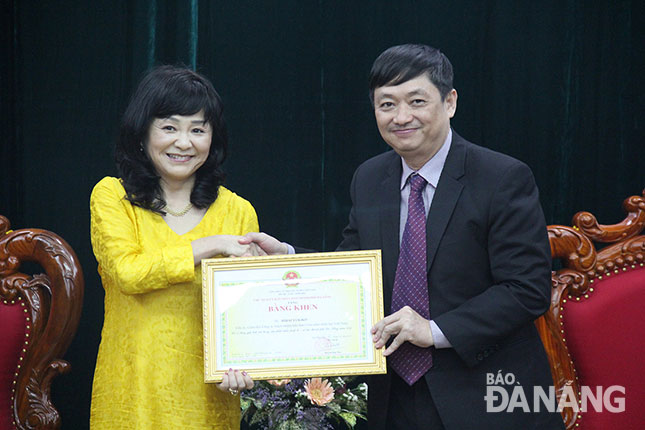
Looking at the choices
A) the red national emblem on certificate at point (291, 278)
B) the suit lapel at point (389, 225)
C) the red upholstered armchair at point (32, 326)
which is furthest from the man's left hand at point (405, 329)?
the red upholstered armchair at point (32, 326)

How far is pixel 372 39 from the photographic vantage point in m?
3.42

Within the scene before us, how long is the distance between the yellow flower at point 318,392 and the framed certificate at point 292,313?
617 millimetres

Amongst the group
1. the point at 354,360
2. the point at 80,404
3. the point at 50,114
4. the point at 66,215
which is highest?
the point at 50,114

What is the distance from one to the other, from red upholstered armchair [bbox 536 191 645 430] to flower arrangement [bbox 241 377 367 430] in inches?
28.9

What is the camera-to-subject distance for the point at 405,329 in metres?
2.01

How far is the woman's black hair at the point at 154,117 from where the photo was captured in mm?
2211

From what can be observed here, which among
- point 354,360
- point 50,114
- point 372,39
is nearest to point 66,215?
point 50,114

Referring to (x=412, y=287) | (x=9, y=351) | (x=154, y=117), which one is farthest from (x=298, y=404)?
(x=154, y=117)

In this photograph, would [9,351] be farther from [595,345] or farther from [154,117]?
[595,345]

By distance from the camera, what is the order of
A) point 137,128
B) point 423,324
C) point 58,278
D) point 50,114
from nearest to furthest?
point 423,324, point 137,128, point 58,278, point 50,114

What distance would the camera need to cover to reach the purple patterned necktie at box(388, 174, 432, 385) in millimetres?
2074

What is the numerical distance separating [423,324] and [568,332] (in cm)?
71

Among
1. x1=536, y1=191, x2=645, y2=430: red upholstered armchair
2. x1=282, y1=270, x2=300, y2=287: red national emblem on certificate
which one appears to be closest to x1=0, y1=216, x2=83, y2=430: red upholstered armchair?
x1=282, y1=270, x2=300, y2=287: red national emblem on certificate

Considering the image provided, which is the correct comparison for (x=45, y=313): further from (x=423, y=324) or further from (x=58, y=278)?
(x=423, y=324)
